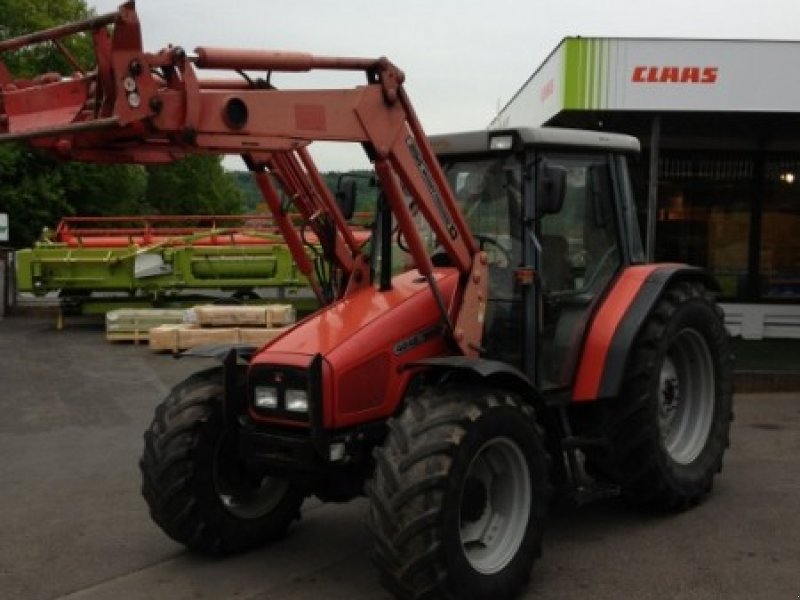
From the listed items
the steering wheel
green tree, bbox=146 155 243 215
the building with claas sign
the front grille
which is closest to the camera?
the front grille

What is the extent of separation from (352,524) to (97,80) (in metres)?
3.19

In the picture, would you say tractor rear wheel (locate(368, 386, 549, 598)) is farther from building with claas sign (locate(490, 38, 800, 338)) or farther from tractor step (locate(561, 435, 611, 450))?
building with claas sign (locate(490, 38, 800, 338))

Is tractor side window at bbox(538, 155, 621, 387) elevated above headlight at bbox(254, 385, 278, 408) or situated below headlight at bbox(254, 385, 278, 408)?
above

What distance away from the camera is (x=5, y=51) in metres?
4.04

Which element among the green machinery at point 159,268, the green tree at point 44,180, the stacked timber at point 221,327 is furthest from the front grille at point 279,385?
the green tree at point 44,180

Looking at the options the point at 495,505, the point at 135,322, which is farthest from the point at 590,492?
the point at 135,322

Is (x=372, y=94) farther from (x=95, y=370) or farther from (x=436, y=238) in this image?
(x=95, y=370)

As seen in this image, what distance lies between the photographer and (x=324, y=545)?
5559mm

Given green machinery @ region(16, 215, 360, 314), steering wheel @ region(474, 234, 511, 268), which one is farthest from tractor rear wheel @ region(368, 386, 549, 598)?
green machinery @ region(16, 215, 360, 314)

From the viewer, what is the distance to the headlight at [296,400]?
185 inches

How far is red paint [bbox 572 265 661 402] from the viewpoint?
5566mm

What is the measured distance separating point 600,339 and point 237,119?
259 cm

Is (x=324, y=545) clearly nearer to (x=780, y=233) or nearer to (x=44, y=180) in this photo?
(x=780, y=233)

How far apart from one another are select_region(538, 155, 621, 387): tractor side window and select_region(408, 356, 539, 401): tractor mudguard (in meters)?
0.57
